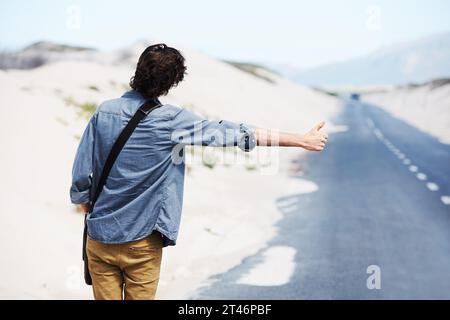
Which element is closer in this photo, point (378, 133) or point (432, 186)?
point (432, 186)

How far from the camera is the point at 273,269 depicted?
8.59 meters

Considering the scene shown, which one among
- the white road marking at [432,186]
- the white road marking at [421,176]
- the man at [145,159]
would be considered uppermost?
the white road marking at [421,176]

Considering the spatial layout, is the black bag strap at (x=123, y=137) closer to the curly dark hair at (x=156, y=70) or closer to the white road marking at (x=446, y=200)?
the curly dark hair at (x=156, y=70)

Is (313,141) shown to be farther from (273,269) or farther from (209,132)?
(273,269)

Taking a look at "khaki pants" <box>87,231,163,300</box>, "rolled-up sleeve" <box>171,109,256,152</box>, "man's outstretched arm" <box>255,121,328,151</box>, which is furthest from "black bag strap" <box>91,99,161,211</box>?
"man's outstretched arm" <box>255,121,328,151</box>

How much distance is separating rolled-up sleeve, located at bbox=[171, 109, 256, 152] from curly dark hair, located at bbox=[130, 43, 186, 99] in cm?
18

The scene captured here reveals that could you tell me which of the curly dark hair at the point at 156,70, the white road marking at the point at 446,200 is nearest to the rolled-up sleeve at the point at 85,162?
the curly dark hair at the point at 156,70

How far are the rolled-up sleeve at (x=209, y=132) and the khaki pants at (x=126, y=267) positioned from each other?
518mm

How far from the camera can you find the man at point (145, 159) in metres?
3.49

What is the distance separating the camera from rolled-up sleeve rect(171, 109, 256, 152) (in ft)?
11.3

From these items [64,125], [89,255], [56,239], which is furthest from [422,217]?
[89,255]

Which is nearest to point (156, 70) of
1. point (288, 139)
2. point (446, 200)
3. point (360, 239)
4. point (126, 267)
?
point (288, 139)

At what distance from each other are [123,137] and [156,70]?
14.5 inches

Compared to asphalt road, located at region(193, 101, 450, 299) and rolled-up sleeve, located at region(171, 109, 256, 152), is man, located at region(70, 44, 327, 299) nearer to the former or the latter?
rolled-up sleeve, located at region(171, 109, 256, 152)
